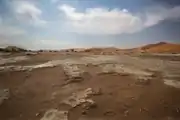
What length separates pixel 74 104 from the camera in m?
2.56

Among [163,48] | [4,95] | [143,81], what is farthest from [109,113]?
[4,95]

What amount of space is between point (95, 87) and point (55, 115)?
1.63 feet

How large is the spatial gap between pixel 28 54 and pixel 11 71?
10.6 inches

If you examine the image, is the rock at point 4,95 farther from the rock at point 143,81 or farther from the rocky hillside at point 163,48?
the rocky hillside at point 163,48

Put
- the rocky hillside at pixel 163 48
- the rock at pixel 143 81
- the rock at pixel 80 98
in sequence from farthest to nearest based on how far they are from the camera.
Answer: the rocky hillside at pixel 163 48, the rock at pixel 143 81, the rock at pixel 80 98

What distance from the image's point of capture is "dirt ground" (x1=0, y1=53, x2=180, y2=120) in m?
2.47

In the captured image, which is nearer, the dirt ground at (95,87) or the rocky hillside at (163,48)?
the dirt ground at (95,87)

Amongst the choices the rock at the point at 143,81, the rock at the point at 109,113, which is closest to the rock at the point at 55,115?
the rock at the point at 109,113

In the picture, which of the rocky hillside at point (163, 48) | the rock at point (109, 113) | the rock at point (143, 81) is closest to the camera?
the rock at point (109, 113)

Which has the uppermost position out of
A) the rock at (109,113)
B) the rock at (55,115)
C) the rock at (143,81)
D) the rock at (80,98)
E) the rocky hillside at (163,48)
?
the rocky hillside at (163,48)

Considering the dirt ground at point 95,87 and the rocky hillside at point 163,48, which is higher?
the rocky hillside at point 163,48

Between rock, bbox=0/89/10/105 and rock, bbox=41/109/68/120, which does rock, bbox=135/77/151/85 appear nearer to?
rock, bbox=41/109/68/120

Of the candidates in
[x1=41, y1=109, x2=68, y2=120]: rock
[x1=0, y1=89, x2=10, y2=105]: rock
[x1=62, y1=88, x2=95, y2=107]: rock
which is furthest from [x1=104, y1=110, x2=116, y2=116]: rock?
[x1=0, y1=89, x2=10, y2=105]: rock

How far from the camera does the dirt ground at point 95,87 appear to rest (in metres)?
2.47
